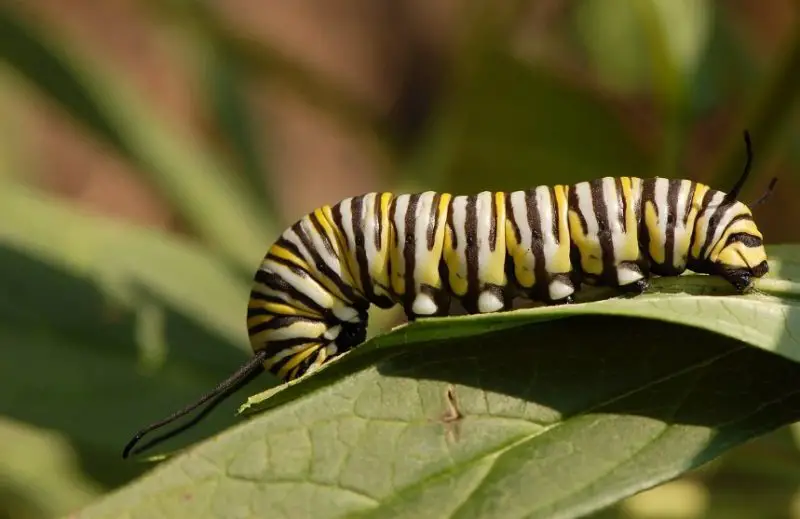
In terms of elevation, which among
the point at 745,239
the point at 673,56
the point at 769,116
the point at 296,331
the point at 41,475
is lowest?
the point at 41,475

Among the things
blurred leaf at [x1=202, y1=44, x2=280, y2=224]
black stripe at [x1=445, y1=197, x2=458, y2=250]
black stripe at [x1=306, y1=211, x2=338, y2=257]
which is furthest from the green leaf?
blurred leaf at [x1=202, y1=44, x2=280, y2=224]

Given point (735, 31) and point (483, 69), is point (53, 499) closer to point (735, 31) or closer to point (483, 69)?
point (483, 69)

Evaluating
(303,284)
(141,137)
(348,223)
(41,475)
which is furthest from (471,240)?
(41,475)

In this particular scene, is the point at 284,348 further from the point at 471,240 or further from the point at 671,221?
the point at 671,221

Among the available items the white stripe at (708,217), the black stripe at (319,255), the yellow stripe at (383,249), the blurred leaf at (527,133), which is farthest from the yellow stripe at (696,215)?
the blurred leaf at (527,133)

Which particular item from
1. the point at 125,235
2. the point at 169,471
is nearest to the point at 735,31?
the point at 125,235

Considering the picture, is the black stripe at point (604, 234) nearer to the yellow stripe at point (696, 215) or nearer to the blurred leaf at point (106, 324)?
the yellow stripe at point (696, 215)

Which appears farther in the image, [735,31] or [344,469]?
[735,31]

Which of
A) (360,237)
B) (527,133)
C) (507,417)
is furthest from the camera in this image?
(527,133)

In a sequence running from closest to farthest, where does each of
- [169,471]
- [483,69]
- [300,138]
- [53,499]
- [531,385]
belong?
[169,471] → [531,385] → [483,69] → [53,499] → [300,138]
